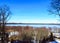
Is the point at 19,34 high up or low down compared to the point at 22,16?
down

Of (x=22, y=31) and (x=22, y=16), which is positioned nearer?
(x=22, y=31)

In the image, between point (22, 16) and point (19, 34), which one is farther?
point (22, 16)

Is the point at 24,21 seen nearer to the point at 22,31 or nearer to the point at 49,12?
the point at 22,31

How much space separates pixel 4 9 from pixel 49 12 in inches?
32.3

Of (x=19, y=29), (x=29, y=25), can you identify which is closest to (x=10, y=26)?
(x=19, y=29)

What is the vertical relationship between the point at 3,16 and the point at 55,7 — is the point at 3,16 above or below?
below

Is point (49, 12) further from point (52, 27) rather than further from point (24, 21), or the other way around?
Answer: point (24, 21)

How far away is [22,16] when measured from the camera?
9.09ft

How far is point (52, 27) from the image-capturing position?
2.63 metres

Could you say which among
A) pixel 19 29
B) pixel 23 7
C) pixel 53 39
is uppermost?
pixel 23 7

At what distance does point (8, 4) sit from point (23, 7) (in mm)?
317

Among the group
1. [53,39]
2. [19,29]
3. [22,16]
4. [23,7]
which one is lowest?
[53,39]

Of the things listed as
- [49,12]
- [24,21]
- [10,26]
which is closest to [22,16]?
[24,21]

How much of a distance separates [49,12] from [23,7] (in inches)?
21.8
